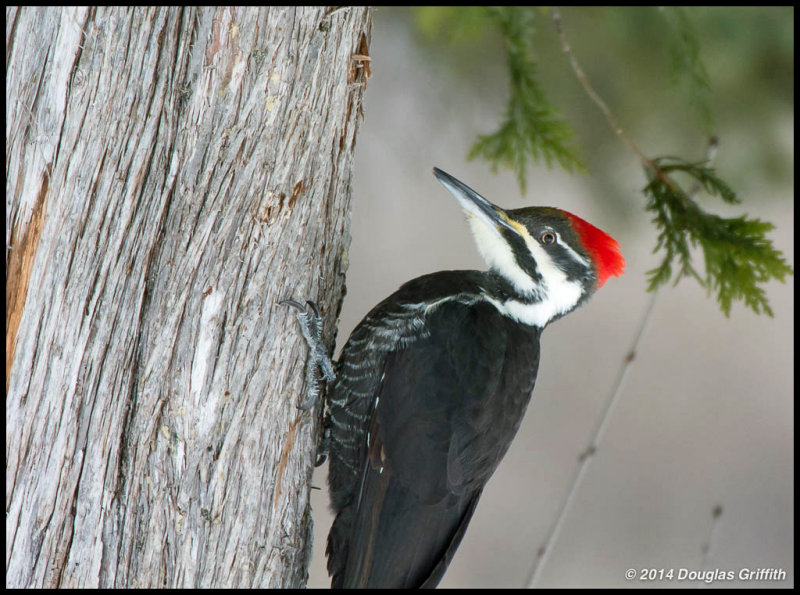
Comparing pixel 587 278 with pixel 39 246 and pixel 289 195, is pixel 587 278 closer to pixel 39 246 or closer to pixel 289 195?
pixel 289 195

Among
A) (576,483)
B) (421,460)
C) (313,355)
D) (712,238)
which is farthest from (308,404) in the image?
(712,238)

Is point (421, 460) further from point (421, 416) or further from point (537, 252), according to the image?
point (537, 252)

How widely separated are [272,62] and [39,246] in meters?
0.87

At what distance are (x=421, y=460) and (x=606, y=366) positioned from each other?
3.95m

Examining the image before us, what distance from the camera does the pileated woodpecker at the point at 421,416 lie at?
269cm

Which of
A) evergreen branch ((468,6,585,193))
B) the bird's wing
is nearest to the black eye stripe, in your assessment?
evergreen branch ((468,6,585,193))

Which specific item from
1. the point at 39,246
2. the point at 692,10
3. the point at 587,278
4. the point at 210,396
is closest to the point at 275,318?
the point at 210,396

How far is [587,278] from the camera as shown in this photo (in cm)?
312

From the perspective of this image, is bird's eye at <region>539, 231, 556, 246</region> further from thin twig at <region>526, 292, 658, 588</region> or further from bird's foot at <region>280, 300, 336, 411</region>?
bird's foot at <region>280, 300, 336, 411</region>

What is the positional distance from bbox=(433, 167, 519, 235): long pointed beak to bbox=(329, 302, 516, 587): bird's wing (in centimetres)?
52

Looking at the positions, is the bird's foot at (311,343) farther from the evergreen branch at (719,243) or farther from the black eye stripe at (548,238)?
the evergreen branch at (719,243)

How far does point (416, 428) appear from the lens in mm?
2699

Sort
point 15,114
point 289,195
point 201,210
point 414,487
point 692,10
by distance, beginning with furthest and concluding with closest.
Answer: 1. point 692,10
2. point 414,487
3. point 289,195
4. point 201,210
5. point 15,114

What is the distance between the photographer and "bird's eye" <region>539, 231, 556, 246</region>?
303cm
